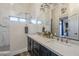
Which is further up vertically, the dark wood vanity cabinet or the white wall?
the white wall

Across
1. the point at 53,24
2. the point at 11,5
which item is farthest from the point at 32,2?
the point at 53,24

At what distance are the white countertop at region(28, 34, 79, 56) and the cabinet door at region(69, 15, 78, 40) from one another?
128 mm

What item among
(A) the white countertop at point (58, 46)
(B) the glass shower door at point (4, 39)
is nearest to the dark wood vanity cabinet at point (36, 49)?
(A) the white countertop at point (58, 46)

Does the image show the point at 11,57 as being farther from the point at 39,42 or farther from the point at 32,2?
the point at 32,2

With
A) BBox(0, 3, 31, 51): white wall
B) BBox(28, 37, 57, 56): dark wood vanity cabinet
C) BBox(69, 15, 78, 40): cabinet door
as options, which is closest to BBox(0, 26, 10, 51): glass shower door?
BBox(0, 3, 31, 51): white wall

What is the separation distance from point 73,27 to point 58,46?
338mm

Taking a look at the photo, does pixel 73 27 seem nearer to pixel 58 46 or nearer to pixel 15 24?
pixel 58 46

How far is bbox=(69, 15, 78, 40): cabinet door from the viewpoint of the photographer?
1.80 meters

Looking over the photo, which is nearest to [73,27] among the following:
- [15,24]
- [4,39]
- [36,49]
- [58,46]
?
[58,46]

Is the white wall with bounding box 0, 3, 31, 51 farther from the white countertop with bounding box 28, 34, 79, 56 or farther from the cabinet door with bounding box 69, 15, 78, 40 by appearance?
the cabinet door with bounding box 69, 15, 78, 40

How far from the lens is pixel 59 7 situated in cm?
196

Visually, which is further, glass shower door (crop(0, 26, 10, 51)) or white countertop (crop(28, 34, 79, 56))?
glass shower door (crop(0, 26, 10, 51))

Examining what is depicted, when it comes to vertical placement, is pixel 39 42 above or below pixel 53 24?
below

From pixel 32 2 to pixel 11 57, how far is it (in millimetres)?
896
